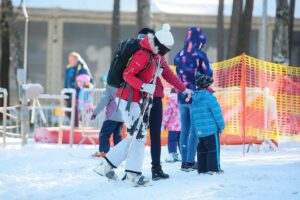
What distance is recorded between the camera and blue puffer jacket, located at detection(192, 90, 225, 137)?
8.05m

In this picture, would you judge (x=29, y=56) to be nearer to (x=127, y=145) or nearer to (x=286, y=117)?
(x=286, y=117)

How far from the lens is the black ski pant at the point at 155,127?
7.85m

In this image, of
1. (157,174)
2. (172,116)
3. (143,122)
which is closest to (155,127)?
(143,122)

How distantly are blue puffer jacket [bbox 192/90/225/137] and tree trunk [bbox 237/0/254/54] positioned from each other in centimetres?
1410

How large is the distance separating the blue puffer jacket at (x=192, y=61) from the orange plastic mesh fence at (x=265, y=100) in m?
3.11

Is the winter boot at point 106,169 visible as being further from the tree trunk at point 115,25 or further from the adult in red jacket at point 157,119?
the tree trunk at point 115,25

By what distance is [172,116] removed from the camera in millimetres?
10633

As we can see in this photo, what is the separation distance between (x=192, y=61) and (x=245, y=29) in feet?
44.8

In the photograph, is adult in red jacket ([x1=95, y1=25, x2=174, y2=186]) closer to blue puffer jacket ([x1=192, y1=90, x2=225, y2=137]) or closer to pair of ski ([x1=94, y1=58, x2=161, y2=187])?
pair of ski ([x1=94, y1=58, x2=161, y2=187])

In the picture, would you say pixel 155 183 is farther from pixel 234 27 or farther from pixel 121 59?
pixel 234 27

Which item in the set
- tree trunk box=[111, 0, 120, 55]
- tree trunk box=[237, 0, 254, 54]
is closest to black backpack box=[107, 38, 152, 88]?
tree trunk box=[237, 0, 254, 54]

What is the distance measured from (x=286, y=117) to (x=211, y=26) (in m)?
14.5

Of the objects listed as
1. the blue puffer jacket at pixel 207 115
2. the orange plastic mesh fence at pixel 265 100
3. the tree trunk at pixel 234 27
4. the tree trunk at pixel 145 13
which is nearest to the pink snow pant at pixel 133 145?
the blue puffer jacket at pixel 207 115

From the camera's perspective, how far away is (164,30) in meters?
7.43
